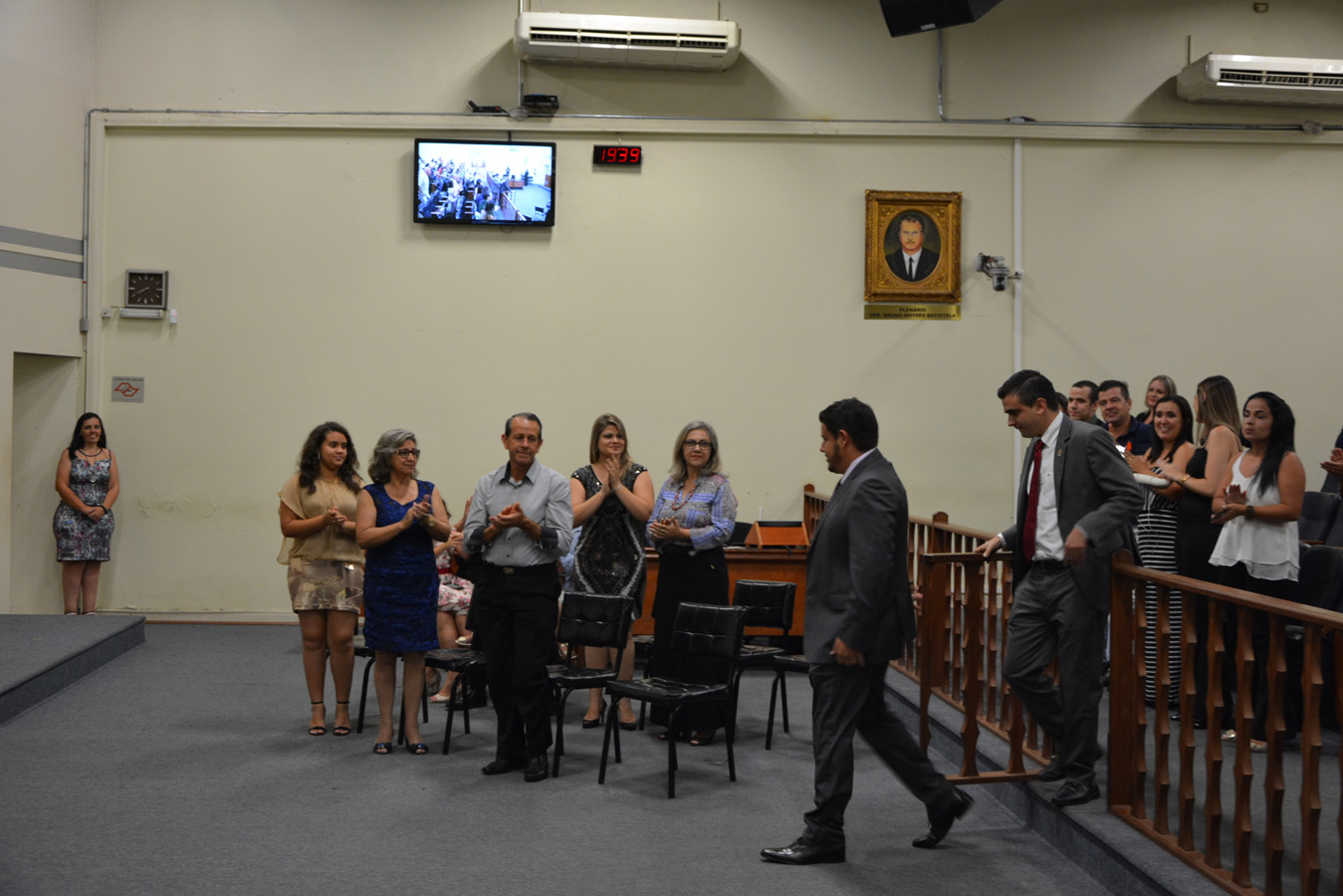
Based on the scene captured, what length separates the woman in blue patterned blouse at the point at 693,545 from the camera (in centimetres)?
493

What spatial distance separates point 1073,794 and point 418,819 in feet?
7.37

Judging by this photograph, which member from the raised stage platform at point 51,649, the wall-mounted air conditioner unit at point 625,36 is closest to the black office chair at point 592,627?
the raised stage platform at point 51,649

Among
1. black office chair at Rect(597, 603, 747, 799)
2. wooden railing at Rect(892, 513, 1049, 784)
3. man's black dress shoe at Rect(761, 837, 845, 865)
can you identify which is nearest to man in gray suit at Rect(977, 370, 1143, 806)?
wooden railing at Rect(892, 513, 1049, 784)

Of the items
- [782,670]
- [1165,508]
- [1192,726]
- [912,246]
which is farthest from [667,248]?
[1192,726]

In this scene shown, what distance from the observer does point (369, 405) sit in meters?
8.15

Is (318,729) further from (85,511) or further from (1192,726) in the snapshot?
(1192,726)

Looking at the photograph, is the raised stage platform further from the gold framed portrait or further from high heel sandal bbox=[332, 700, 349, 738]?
the gold framed portrait

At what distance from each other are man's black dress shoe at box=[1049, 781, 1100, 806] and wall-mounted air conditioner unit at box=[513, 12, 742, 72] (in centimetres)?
589

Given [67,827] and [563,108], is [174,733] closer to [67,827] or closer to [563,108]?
[67,827]

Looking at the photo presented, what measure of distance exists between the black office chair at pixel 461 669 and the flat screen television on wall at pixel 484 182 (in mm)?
3918

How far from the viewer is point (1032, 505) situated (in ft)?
11.9

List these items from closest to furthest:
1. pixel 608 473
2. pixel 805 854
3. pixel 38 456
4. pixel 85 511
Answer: pixel 805 854 < pixel 608 473 < pixel 85 511 < pixel 38 456

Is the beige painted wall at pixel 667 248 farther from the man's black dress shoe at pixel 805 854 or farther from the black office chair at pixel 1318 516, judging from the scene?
the man's black dress shoe at pixel 805 854

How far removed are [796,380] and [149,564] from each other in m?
5.00
